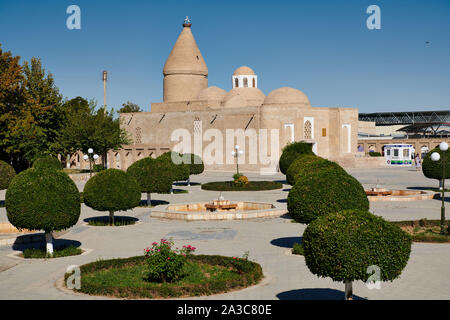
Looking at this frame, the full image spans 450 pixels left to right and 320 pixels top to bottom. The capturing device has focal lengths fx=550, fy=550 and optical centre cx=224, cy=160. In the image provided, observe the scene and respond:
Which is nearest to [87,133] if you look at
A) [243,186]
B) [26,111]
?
[26,111]

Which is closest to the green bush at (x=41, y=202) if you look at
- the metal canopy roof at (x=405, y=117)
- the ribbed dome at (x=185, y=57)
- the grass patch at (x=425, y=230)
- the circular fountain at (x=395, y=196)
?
the grass patch at (x=425, y=230)

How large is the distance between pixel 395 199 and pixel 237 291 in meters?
15.1

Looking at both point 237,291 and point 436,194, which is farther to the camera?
point 436,194

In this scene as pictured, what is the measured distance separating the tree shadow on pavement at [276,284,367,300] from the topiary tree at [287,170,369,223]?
109 inches

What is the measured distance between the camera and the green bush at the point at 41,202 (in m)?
11.9

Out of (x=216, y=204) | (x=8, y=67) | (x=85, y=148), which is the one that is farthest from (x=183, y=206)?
(x=85, y=148)

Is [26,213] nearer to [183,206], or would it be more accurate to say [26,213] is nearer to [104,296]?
[104,296]

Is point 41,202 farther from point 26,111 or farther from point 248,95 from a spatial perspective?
point 248,95

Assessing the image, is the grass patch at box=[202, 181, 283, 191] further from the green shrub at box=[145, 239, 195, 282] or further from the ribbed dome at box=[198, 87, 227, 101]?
the ribbed dome at box=[198, 87, 227, 101]

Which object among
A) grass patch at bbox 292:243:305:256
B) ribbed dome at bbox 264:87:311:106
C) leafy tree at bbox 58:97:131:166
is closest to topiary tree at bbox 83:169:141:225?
grass patch at bbox 292:243:305:256

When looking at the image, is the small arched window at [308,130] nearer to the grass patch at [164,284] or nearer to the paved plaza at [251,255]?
the paved plaza at [251,255]

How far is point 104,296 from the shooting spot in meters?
9.05

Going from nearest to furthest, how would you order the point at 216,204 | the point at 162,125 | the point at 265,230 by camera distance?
1. the point at 265,230
2. the point at 216,204
3. the point at 162,125

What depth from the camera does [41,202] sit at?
470 inches
